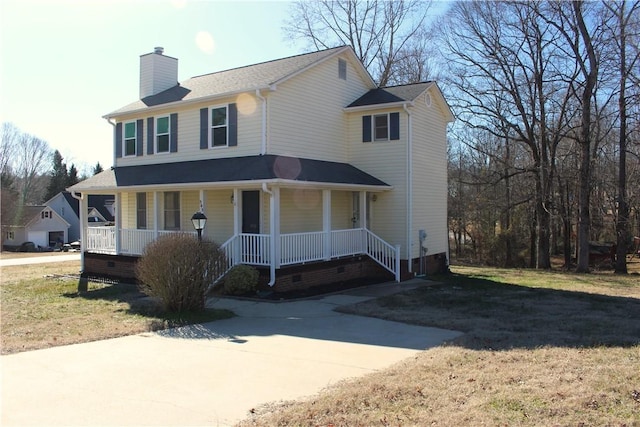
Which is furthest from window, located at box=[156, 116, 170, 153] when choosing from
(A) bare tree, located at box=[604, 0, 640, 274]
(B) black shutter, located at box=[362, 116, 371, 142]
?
(A) bare tree, located at box=[604, 0, 640, 274]

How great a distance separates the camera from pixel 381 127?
58.6 ft

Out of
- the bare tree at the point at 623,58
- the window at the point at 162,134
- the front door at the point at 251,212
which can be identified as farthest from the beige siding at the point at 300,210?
the bare tree at the point at 623,58

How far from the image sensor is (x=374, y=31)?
3159cm

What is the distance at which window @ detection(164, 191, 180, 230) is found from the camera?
17.7m

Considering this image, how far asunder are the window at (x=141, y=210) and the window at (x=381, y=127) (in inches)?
325

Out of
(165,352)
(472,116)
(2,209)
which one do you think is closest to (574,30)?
(472,116)

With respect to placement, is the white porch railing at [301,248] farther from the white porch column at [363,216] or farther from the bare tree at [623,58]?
the bare tree at [623,58]

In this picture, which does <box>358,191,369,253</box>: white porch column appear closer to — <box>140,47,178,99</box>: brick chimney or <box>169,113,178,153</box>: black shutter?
<box>169,113,178,153</box>: black shutter

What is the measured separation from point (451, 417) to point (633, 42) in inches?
910

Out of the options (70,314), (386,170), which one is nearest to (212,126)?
(386,170)

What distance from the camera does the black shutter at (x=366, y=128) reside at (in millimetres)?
18016

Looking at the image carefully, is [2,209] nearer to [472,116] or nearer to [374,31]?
[374,31]

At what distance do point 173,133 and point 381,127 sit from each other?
7105 millimetres

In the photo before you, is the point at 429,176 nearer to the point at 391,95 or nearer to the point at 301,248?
the point at 391,95
